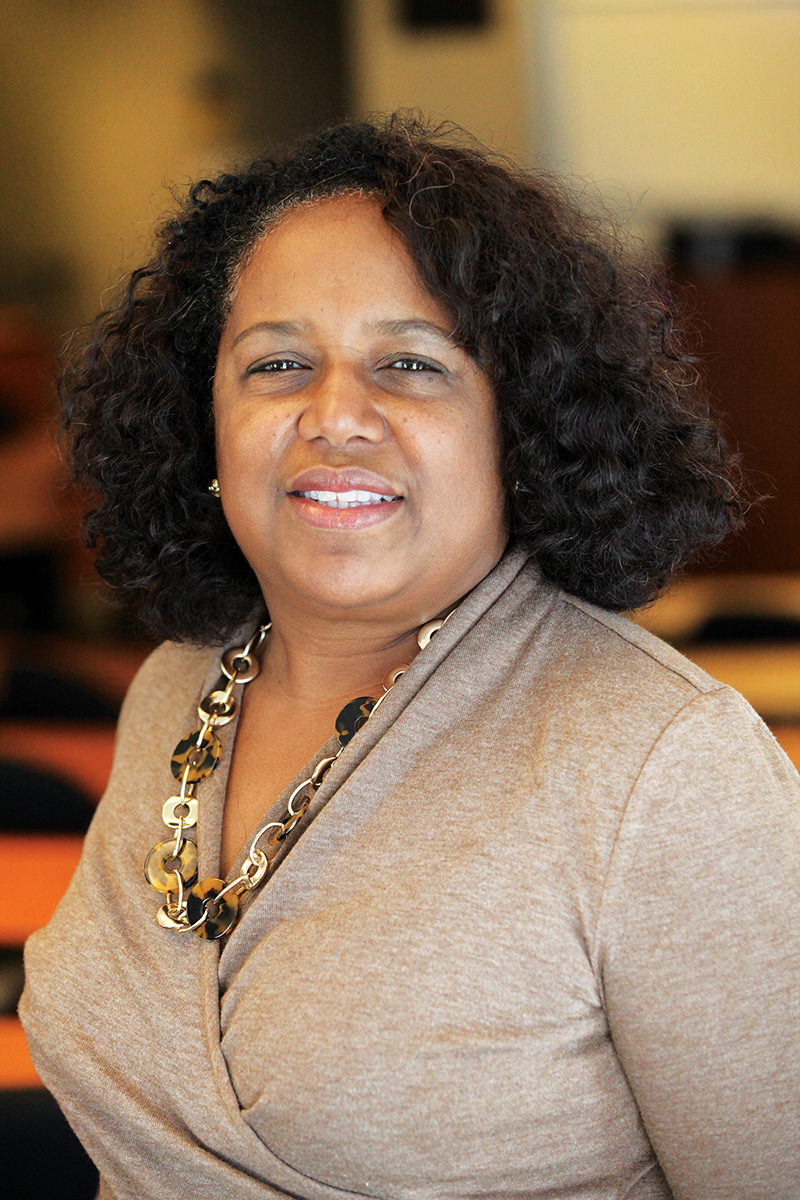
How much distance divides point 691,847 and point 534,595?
0.36 metres

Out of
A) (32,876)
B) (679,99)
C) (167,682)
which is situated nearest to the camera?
(167,682)

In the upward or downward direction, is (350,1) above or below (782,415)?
above

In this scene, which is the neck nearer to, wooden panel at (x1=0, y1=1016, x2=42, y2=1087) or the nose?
the nose

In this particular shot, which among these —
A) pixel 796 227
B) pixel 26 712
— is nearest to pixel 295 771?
pixel 26 712

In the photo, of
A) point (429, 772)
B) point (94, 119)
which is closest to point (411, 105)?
point (429, 772)

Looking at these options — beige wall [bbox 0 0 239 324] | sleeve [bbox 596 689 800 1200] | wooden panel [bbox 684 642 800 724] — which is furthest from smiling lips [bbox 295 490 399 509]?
beige wall [bbox 0 0 239 324]

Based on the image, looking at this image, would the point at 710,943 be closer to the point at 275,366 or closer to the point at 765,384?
the point at 275,366

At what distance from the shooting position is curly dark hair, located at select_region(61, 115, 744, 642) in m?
1.18

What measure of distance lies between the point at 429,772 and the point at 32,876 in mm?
1294

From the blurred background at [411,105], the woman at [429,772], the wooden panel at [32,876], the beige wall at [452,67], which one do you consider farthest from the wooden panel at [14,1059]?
the beige wall at [452,67]

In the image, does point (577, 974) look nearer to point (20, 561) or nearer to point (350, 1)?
point (20, 561)

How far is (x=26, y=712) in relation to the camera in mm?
2988

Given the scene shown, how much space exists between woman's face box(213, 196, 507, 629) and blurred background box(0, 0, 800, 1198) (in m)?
2.53

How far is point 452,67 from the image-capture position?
19.6 ft
